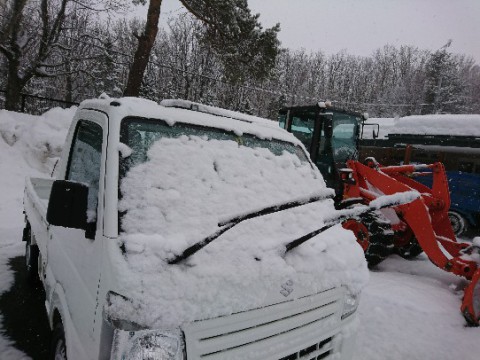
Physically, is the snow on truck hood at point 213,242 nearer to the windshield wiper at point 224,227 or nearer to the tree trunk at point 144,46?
the windshield wiper at point 224,227

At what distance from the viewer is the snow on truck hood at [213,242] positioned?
1547mm

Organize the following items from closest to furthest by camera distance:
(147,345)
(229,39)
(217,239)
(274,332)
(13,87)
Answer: (147,345) → (274,332) → (217,239) → (229,39) → (13,87)

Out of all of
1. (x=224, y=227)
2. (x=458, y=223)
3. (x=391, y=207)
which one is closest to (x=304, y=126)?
(x=391, y=207)

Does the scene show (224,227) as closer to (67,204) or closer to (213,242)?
(213,242)

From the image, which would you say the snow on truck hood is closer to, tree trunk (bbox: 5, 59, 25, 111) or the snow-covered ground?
the snow-covered ground

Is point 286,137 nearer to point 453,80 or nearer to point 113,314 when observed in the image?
point 113,314

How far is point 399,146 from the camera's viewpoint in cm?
1550

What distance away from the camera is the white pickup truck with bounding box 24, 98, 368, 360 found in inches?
60.2

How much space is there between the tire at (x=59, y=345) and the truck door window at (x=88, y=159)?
2.63 ft

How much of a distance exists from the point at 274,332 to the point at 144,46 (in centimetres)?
1334

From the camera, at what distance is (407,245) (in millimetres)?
6898

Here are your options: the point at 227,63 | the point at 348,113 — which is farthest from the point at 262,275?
the point at 227,63

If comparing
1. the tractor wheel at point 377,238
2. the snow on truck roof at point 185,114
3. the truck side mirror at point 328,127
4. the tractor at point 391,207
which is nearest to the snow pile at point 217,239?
the snow on truck roof at point 185,114

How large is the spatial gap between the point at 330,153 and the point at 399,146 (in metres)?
8.42
